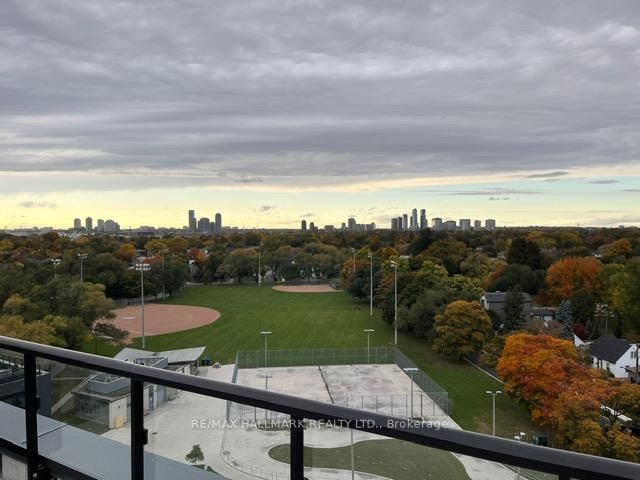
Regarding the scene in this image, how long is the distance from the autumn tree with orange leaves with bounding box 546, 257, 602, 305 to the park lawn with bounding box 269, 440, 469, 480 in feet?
97.8

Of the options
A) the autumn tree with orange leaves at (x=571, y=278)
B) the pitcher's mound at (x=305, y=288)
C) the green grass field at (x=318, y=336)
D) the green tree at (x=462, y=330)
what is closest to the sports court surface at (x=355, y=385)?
the green grass field at (x=318, y=336)

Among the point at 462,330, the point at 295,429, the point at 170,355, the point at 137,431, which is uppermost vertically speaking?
the point at 295,429

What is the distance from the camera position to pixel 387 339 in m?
25.3

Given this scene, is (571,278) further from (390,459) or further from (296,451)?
(296,451)

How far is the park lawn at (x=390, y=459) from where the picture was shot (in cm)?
134

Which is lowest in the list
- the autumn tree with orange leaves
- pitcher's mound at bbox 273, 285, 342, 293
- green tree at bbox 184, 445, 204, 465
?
pitcher's mound at bbox 273, 285, 342, 293

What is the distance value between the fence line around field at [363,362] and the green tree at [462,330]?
1769 millimetres

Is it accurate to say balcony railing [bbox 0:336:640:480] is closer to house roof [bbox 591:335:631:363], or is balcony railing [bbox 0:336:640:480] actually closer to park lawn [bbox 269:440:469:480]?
park lawn [bbox 269:440:469:480]

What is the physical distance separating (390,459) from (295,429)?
0.28 metres

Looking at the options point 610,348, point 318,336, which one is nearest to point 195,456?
point 610,348

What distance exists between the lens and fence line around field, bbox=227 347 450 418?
1559 cm

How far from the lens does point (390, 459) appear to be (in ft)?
4.77

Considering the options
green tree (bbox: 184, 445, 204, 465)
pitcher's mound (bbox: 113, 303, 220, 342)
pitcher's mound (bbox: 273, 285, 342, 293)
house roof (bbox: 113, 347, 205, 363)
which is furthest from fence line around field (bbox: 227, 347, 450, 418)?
pitcher's mound (bbox: 273, 285, 342, 293)

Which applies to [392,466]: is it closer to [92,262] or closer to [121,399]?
[121,399]
